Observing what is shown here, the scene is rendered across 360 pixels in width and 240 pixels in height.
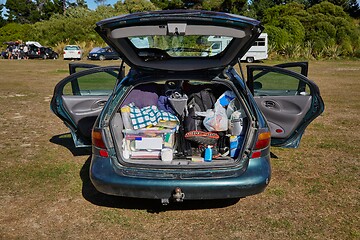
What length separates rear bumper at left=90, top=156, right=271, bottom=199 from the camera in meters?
3.66

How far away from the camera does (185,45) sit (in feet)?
15.4

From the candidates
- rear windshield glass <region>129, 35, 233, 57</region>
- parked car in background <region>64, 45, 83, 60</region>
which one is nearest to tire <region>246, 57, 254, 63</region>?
parked car in background <region>64, 45, 83, 60</region>

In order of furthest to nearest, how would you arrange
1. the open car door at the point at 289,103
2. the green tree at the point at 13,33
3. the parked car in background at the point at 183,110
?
the green tree at the point at 13,33 < the open car door at the point at 289,103 < the parked car in background at the point at 183,110

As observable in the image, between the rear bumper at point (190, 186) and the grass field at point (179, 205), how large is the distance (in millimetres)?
326

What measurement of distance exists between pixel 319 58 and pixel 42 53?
22.3 m

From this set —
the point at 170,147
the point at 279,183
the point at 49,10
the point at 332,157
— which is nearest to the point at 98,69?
the point at 170,147

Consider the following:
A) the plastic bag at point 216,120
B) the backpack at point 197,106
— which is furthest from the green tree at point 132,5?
the plastic bag at point 216,120

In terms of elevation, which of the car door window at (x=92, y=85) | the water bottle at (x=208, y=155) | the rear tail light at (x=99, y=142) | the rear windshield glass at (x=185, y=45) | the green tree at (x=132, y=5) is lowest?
the water bottle at (x=208, y=155)

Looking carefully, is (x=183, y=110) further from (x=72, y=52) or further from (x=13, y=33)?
(x=13, y=33)

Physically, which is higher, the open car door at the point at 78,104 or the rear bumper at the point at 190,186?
the open car door at the point at 78,104

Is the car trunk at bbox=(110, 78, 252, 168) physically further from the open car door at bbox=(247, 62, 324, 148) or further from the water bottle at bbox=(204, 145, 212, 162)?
the open car door at bbox=(247, 62, 324, 148)

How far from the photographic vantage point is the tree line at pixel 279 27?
108 ft

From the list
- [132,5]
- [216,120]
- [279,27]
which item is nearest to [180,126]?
[216,120]

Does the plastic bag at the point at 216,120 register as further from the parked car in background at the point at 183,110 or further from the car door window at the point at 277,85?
the car door window at the point at 277,85
